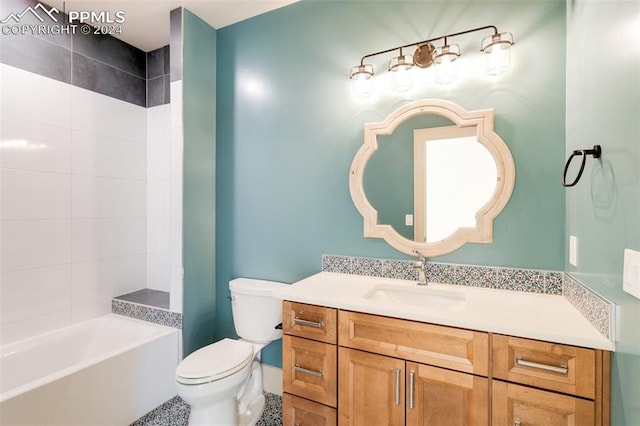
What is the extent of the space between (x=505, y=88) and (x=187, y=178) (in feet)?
6.61

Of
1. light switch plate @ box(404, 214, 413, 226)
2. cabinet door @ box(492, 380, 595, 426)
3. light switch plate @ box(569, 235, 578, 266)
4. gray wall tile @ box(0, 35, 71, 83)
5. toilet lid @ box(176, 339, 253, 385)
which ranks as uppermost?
gray wall tile @ box(0, 35, 71, 83)

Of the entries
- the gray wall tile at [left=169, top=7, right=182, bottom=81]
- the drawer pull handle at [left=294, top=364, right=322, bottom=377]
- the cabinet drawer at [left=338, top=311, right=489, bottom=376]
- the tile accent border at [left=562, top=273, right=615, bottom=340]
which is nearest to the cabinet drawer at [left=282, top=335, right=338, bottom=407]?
the drawer pull handle at [left=294, top=364, right=322, bottom=377]

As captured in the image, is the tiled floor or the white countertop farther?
the tiled floor

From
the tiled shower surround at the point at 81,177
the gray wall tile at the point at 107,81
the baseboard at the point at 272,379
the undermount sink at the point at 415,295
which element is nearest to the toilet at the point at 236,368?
the baseboard at the point at 272,379

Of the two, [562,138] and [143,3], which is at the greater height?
[143,3]

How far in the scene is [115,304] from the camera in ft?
8.23

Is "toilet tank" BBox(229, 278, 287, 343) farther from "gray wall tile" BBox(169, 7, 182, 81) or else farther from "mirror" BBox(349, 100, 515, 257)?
"gray wall tile" BBox(169, 7, 182, 81)

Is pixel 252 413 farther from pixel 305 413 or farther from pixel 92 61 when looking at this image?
pixel 92 61

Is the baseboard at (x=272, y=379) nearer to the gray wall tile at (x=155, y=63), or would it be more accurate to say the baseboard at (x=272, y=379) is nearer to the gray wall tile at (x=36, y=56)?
the gray wall tile at (x=36, y=56)

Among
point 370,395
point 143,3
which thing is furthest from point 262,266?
point 143,3

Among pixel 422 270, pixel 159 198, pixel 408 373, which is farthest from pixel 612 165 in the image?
pixel 159 198

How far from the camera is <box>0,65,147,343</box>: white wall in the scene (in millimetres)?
1942

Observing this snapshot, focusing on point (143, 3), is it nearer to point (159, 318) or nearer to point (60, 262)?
point (60, 262)

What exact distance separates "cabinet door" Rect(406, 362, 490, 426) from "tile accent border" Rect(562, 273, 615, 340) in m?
0.42
